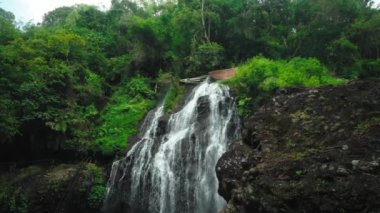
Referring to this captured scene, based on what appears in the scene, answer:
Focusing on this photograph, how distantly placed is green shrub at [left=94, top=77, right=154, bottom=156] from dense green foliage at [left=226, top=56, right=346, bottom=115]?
18.7 ft

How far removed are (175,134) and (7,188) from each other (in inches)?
285

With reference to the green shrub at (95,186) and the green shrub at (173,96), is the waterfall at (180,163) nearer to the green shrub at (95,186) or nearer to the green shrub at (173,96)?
the green shrub at (95,186)

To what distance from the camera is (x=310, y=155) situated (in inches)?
284

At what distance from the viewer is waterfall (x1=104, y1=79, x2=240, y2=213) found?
43.6 feet

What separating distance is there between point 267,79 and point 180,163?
4840mm

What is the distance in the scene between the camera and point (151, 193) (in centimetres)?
1402

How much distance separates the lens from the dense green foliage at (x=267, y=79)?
14.5 meters

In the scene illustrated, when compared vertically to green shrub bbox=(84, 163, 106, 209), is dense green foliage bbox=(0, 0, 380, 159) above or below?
above

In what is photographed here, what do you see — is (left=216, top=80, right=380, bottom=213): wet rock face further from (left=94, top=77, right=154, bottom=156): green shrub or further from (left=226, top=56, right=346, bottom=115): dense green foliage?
(left=94, top=77, right=154, bottom=156): green shrub

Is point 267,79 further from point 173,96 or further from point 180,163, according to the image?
point 173,96

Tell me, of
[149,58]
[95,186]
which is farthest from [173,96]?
[95,186]

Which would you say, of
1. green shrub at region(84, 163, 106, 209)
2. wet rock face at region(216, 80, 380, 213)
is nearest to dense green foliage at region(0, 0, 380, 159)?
green shrub at region(84, 163, 106, 209)

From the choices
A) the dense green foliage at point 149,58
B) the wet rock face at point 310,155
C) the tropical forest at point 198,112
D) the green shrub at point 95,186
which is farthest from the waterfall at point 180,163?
the wet rock face at point 310,155

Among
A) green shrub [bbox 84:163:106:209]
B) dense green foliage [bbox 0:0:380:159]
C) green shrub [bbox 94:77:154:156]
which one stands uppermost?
dense green foliage [bbox 0:0:380:159]
